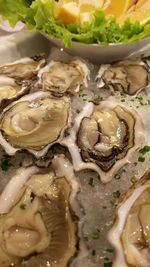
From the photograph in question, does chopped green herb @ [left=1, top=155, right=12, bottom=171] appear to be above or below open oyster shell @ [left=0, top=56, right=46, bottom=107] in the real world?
below

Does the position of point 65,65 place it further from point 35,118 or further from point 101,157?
point 101,157

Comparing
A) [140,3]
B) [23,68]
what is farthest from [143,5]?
[23,68]

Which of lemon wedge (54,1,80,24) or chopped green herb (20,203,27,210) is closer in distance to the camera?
chopped green herb (20,203,27,210)

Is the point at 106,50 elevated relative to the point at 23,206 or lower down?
elevated

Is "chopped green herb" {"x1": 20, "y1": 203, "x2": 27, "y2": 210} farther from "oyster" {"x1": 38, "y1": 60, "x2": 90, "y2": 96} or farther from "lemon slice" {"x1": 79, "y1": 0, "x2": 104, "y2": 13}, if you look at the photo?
"lemon slice" {"x1": 79, "y1": 0, "x2": 104, "y2": 13}

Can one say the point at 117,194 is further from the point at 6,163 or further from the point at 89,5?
the point at 89,5

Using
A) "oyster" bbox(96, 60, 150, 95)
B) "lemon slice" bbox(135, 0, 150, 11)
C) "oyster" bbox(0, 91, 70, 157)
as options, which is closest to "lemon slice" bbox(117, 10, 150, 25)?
"lemon slice" bbox(135, 0, 150, 11)

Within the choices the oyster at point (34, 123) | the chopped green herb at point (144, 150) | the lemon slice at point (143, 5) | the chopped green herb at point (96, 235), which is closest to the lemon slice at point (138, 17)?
the lemon slice at point (143, 5)
